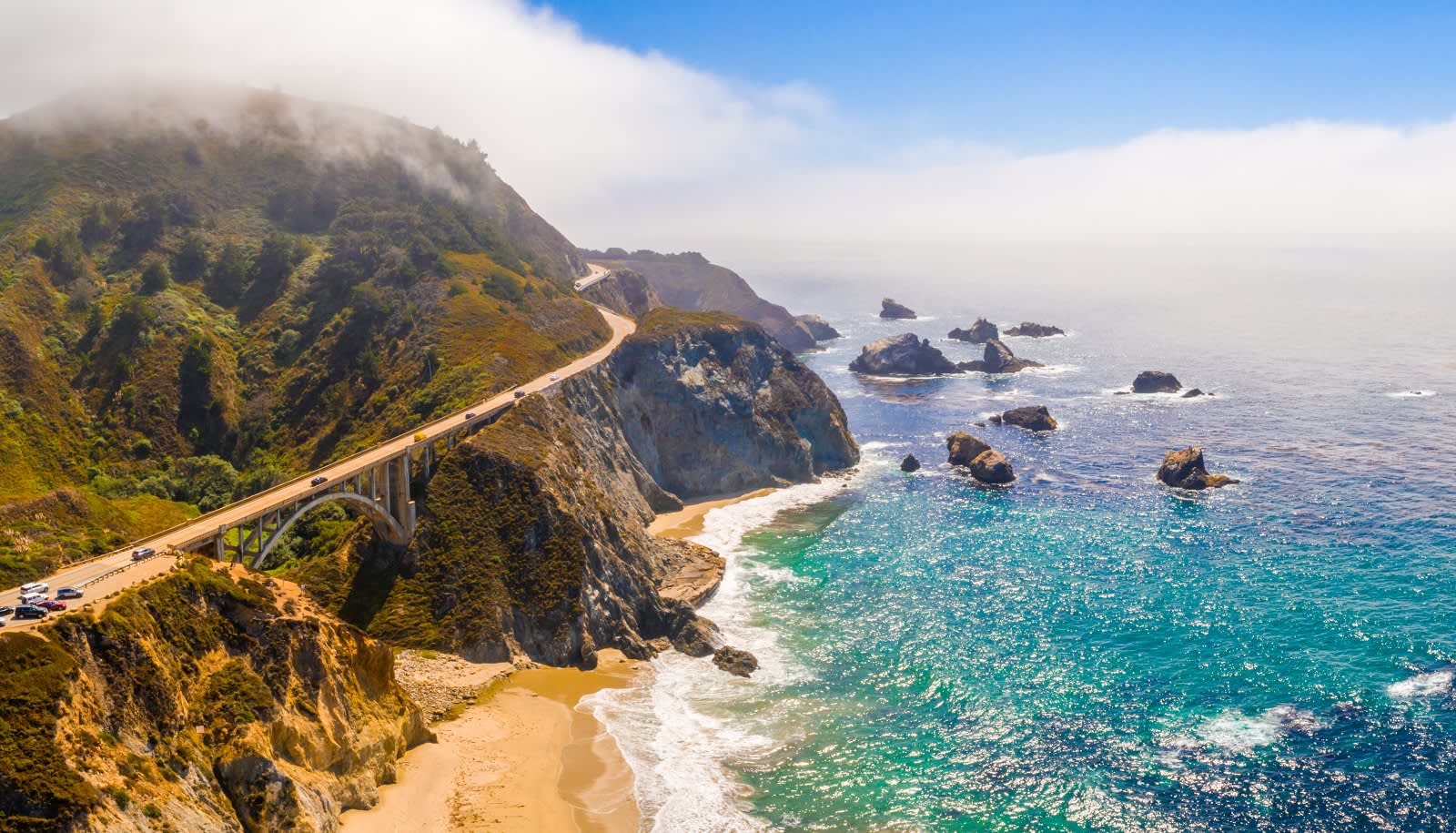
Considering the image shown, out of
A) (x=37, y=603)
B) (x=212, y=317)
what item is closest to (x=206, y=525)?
(x=37, y=603)

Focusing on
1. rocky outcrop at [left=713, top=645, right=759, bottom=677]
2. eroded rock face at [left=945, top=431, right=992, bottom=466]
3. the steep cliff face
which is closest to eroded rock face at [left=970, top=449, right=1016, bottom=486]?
eroded rock face at [left=945, top=431, right=992, bottom=466]

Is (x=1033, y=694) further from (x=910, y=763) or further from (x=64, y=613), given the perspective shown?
(x=64, y=613)

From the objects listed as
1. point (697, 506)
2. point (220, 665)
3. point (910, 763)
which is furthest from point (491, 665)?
point (697, 506)

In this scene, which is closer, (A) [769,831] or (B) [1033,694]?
(A) [769,831]

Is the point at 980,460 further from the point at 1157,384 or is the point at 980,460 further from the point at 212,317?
the point at 212,317

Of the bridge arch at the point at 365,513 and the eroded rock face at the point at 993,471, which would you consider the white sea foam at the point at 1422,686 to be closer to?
the eroded rock face at the point at 993,471

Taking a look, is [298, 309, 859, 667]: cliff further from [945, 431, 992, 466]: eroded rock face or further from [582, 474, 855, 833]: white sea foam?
[945, 431, 992, 466]: eroded rock face
